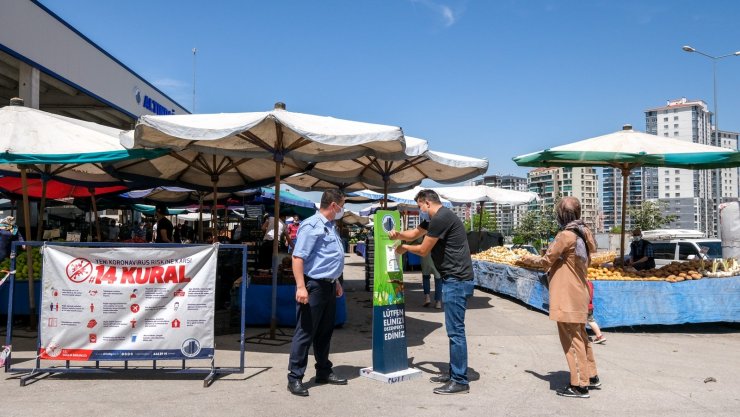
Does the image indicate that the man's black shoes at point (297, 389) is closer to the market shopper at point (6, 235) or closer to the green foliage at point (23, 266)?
the market shopper at point (6, 235)

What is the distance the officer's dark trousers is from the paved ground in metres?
0.23

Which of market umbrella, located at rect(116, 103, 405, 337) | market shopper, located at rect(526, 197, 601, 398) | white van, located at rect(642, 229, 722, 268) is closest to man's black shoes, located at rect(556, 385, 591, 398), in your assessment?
market shopper, located at rect(526, 197, 601, 398)

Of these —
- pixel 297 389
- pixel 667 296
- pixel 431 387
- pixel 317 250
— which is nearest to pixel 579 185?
pixel 667 296

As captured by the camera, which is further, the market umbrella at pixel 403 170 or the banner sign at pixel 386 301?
the market umbrella at pixel 403 170

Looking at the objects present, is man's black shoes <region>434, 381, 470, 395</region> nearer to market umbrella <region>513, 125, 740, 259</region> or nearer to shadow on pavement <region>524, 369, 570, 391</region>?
shadow on pavement <region>524, 369, 570, 391</region>

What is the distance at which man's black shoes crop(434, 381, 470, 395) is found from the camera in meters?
5.10

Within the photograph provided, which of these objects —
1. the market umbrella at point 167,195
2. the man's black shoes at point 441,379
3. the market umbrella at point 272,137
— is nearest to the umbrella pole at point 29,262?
the market umbrella at point 272,137

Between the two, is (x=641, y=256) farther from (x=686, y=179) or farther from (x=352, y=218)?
(x=686, y=179)

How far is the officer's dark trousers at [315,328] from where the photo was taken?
5078mm

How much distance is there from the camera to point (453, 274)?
5.21 m

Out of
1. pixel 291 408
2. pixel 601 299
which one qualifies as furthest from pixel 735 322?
pixel 291 408

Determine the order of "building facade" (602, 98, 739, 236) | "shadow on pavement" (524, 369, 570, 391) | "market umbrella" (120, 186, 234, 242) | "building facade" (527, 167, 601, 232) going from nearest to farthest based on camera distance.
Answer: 1. "shadow on pavement" (524, 369, 570, 391)
2. "market umbrella" (120, 186, 234, 242)
3. "building facade" (602, 98, 739, 236)
4. "building facade" (527, 167, 601, 232)

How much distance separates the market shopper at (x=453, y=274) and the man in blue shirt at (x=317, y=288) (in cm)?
75

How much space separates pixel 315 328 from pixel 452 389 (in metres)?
1.43
